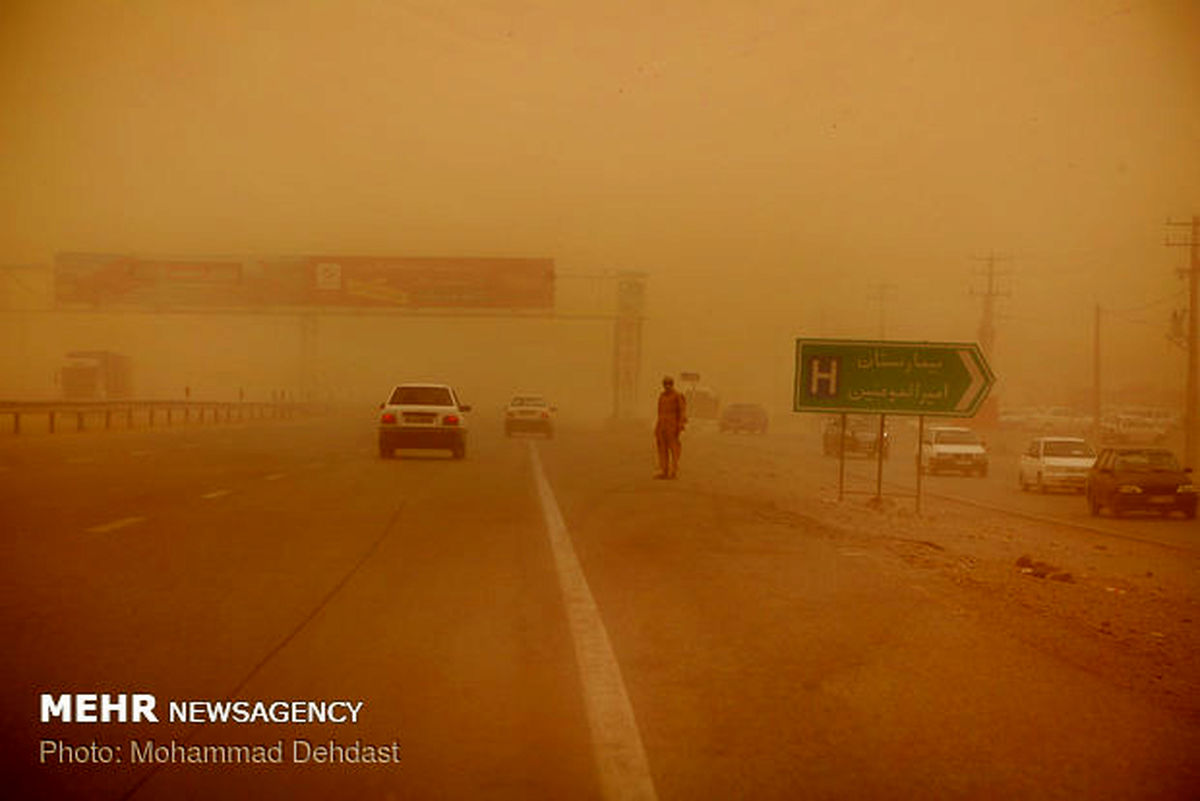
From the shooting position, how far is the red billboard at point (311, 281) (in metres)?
69.1

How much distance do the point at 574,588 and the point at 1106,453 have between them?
2327cm

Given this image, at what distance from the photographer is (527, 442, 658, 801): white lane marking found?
6.18m

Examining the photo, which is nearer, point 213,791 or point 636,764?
point 213,791

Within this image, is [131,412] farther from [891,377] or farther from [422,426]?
[891,377]

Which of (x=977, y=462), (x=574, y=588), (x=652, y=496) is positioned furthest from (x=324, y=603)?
(x=977, y=462)

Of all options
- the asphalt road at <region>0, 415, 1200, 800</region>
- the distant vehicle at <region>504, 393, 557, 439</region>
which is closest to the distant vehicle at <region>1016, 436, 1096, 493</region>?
the asphalt road at <region>0, 415, 1200, 800</region>

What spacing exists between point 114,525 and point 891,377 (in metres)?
13.5

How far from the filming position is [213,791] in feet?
19.1

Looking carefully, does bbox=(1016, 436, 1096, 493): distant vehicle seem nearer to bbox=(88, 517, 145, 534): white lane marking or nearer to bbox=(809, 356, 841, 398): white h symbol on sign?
bbox=(809, 356, 841, 398): white h symbol on sign

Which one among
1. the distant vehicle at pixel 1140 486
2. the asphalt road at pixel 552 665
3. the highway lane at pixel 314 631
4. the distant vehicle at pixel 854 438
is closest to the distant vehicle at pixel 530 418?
the distant vehicle at pixel 854 438

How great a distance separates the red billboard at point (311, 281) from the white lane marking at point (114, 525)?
51.2 metres

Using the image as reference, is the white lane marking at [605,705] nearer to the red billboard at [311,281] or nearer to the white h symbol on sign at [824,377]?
the white h symbol on sign at [824,377]

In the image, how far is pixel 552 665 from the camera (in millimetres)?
8883

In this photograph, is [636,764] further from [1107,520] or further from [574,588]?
[1107,520]
